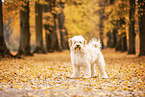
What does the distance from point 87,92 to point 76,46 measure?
6.39 feet

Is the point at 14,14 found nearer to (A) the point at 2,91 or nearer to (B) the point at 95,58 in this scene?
(B) the point at 95,58

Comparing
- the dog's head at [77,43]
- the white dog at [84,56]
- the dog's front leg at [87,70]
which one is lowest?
the dog's front leg at [87,70]

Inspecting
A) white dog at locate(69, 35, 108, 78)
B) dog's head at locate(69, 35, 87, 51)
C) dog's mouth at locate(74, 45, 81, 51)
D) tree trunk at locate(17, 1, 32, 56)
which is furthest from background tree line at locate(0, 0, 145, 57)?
dog's mouth at locate(74, 45, 81, 51)

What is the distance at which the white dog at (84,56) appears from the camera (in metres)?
7.71

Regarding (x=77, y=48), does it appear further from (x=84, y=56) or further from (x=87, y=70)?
(x=87, y=70)

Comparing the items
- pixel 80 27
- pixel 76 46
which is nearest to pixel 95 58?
pixel 76 46

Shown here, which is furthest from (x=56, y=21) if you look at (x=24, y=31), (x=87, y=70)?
(x=87, y=70)

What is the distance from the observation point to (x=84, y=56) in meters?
8.15

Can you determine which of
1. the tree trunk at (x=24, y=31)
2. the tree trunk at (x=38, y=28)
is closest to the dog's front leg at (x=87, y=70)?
the tree trunk at (x=24, y=31)

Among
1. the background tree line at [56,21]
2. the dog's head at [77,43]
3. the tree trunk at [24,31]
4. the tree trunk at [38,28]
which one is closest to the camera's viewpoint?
the dog's head at [77,43]

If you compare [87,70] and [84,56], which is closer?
[84,56]

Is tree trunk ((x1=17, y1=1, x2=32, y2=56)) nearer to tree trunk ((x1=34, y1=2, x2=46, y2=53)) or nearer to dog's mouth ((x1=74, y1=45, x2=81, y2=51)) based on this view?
tree trunk ((x1=34, y1=2, x2=46, y2=53))

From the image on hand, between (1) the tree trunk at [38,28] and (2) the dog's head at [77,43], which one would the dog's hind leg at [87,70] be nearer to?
(2) the dog's head at [77,43]

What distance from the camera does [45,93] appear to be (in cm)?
597
